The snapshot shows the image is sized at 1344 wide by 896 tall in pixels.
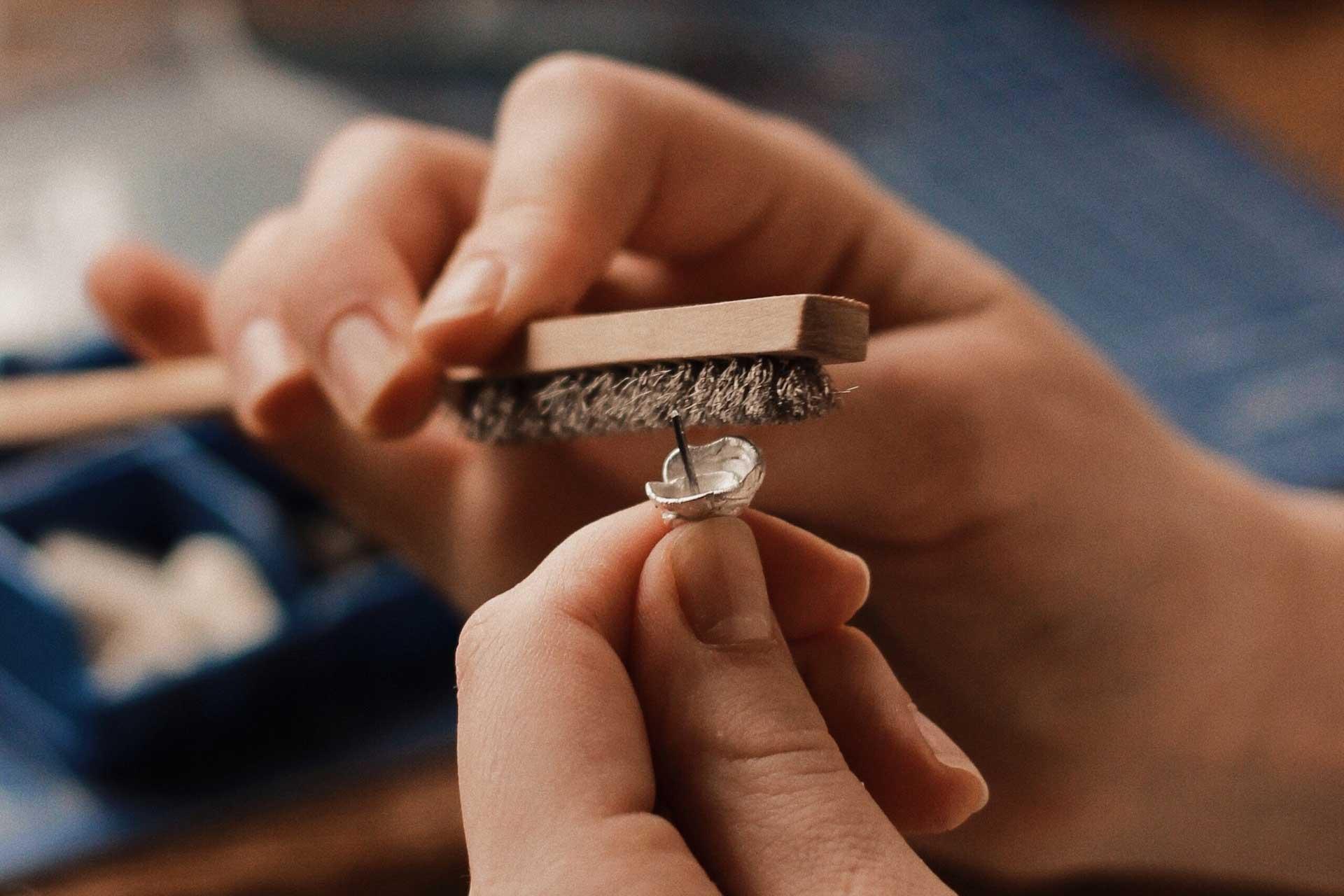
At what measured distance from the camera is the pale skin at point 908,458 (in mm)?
397

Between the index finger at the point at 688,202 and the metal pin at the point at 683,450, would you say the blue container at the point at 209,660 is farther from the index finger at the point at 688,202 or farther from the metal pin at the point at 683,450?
the metal pin at the point at 683,450

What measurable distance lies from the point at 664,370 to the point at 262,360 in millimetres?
293

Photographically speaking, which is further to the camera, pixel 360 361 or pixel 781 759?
pixel 360 361

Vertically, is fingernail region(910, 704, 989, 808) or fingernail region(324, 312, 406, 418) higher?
fingernail region(324, 312, 406, 418)

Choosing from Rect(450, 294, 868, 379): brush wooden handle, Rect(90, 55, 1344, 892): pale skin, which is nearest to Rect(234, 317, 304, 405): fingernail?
Rect(90, 55, 1344, 892): pale skin

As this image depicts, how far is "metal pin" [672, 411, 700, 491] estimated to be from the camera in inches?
9.8

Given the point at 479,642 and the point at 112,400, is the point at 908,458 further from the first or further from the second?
the point at 112,400

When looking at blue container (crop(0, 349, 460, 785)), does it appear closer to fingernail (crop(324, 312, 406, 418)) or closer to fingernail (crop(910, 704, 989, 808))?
fingernail (crop(324, 312, 406, 418))

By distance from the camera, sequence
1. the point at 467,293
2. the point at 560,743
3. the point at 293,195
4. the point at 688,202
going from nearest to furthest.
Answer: the point at 560,743, the point at 467,293, the point at 688,202, the point at 293,195

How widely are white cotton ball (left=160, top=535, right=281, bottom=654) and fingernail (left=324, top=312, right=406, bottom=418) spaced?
0.68 feet

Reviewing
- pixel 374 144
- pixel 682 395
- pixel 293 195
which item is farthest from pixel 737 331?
pixel 293 195

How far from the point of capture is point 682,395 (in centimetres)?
26

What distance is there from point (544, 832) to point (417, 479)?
0.34 m

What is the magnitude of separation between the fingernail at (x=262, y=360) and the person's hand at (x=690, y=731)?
0.27 meters
